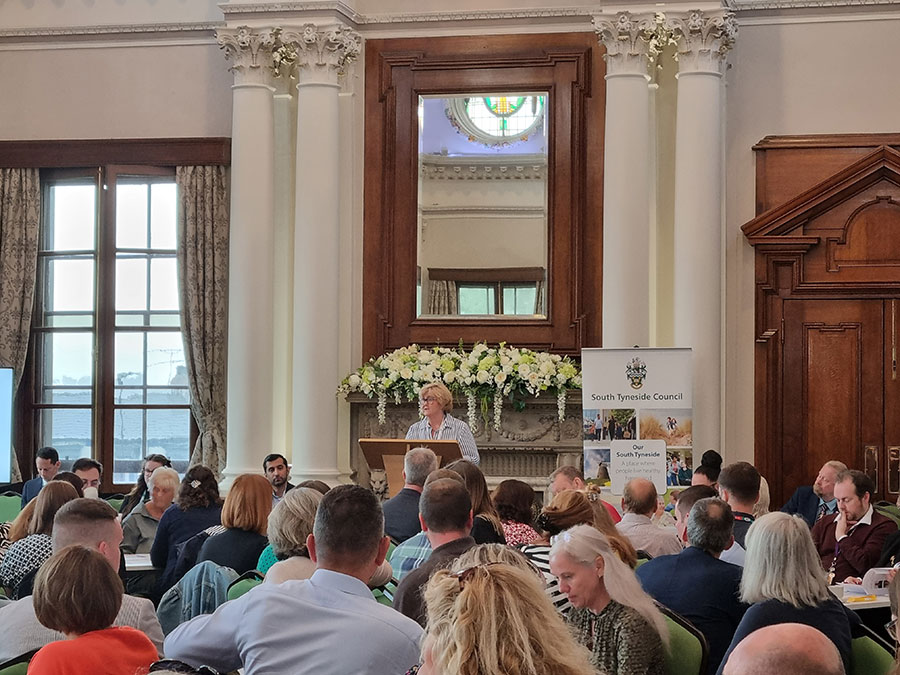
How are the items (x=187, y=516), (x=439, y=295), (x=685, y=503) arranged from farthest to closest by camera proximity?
(x=439, y=295) → (x=187, y=516) → (x=685, y=503)

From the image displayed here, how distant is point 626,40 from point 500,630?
892 cm

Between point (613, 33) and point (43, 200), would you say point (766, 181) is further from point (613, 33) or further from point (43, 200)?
point (43, 200)

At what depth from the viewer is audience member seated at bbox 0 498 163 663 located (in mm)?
3732

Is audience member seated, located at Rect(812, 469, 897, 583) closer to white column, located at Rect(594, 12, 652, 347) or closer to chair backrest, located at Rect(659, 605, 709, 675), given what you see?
chair backrest, located at Rect(659, 605, 709, 675)

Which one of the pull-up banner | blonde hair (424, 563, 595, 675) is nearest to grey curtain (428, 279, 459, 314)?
the pull-up banner

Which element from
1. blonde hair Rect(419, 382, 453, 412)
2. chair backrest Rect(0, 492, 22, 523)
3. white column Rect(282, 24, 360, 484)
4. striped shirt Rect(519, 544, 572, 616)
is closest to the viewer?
striped shirt Rect(519, 544, 572, 616)

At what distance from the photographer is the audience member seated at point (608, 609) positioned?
3641 mm

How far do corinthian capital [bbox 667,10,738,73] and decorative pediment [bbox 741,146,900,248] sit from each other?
125cm

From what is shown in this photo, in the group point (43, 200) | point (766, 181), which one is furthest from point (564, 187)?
point (43, 200)

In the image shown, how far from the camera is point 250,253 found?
430 inches

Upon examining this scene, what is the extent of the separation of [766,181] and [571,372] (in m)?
2.26

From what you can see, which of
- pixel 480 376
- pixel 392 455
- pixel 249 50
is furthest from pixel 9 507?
pixel 249 50

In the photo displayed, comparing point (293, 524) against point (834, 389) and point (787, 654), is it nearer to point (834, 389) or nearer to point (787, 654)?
point (787, 654)

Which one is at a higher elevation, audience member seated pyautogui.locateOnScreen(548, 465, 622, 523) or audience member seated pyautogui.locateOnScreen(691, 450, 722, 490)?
audience member seated pyautogui.locateOnScreen(548, 465, 622, 523)
